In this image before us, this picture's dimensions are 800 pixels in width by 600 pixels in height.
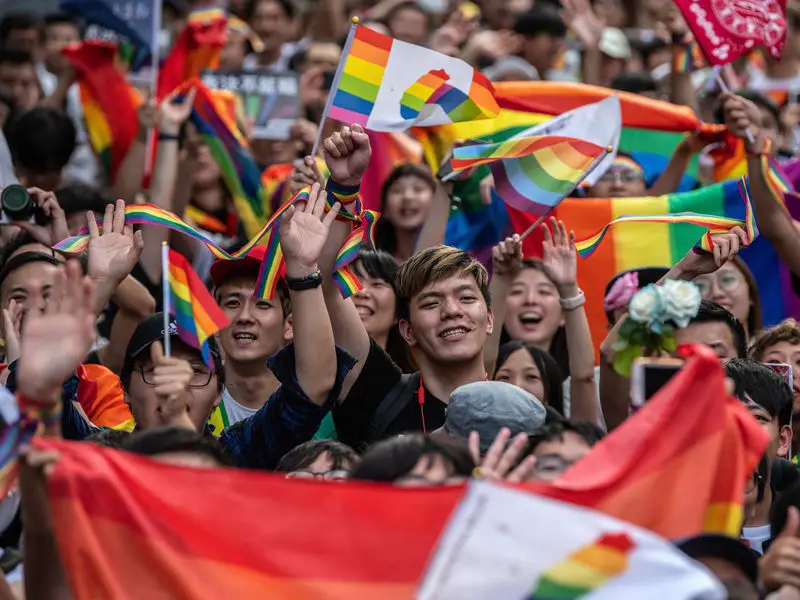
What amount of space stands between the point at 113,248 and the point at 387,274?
150cm

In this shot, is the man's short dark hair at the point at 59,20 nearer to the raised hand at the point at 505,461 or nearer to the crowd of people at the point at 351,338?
the crowd of people at the point at 351,338

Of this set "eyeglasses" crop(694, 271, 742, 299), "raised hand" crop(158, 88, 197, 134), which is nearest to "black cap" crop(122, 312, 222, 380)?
"eyeglasses" crop(694, 271, 742, 299)

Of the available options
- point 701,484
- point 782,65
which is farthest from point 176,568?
point 782,65

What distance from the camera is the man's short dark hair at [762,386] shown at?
18.4 feet

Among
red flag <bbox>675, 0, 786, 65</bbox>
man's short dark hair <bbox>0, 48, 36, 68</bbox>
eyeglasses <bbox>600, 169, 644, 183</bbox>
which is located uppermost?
red flag <bbox>675, 0, 786, 65</bbox>

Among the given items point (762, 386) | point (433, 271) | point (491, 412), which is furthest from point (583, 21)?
point (491, 412)

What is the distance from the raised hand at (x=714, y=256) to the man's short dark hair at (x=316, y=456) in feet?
5.55

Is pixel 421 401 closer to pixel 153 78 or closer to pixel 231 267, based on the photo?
pixel 231 267

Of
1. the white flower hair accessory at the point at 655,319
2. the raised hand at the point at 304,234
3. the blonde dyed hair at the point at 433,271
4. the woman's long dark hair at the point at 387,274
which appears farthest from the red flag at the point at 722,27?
the white flower hair accessory at the point at 655,319

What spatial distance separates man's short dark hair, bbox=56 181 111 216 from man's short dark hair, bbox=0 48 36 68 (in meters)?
2.62

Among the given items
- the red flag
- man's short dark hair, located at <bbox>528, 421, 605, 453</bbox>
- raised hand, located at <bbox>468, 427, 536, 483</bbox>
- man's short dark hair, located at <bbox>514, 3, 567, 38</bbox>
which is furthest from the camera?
man's short dark hair, located at <bbox>514, 3, 567, 38</bbox>

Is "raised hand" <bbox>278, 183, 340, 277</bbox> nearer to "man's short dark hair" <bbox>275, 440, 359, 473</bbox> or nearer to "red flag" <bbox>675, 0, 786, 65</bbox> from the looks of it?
"man's short dark hair" <bbox>275, 440, 359, 473</bbox>

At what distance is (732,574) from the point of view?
13.4 ft

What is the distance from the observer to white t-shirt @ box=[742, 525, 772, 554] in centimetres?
529
